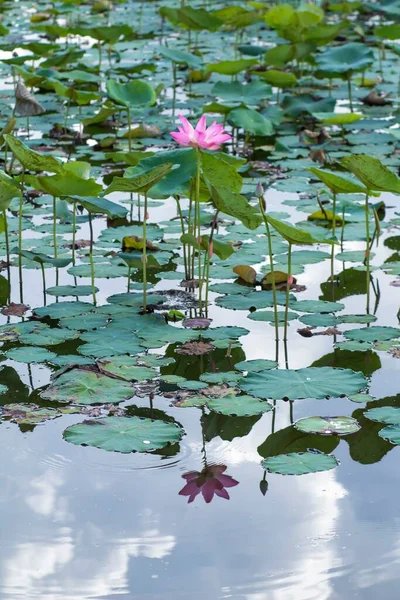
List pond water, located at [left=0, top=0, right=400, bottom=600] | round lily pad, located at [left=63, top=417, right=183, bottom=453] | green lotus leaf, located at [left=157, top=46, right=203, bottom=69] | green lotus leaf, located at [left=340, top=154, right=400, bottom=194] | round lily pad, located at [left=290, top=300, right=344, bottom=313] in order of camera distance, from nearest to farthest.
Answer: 1. pond water, located at [left=0, top=0, right=400, bottom=600]
2. round lily pad, located at [left=63, top=417, right=183, bottom=453]
3. green lotus leaf, located at [left=340, top=154, right=400, bottom=194]
4. round lily pad, located at [left=290, top=300, right=344, bottom=313]
5. green lotus leaf, located at [left=157, top=46, right=203, bottom=69]

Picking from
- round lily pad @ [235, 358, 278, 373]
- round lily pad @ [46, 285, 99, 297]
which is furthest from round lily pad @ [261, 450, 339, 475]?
round lily pad @ [46, 285, 99, 297]

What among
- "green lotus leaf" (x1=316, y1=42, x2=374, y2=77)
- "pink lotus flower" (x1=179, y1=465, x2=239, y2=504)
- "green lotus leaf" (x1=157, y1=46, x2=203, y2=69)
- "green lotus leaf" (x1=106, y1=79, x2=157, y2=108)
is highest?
"pink lotus flower" (x1=179, y1=465, x2=239, y2=504)

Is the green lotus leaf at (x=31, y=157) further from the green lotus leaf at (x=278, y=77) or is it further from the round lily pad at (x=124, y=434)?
the green lotus leaf at (x=278, y=77)

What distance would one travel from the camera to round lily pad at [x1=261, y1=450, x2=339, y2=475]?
2389 millimetres

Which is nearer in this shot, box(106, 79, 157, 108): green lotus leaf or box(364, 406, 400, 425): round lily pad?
box(364, 406, 400, 425): round lily pad

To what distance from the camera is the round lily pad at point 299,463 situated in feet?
7.84

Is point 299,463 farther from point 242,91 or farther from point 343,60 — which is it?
point 343,60

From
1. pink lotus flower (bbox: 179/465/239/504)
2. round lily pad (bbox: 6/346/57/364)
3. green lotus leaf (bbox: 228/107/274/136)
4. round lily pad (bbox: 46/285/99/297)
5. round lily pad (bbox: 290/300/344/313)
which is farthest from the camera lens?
green lotus leaf (bbox: 228/107/274/136)

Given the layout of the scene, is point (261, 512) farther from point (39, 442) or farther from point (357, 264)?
point (357, 264)

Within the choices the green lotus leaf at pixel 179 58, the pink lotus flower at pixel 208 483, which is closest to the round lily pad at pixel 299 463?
the pink lotus flower at pixel 208 483

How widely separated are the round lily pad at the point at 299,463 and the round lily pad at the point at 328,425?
11cm

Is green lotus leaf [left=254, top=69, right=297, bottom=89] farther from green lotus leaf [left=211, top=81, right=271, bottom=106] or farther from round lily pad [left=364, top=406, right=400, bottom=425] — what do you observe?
round lily pad [left=364, top=406, right=400, bottom=425]

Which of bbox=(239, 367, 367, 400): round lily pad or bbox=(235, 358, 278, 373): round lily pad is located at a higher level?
bbox=(239, 367, 367, 400): round lily pad

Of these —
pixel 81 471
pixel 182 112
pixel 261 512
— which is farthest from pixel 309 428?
pixel 182 112
